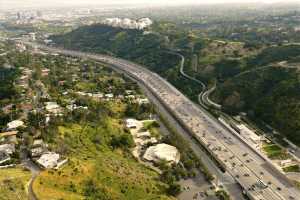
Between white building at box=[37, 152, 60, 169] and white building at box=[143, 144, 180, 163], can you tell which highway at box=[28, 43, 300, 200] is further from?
white building at box=[37, 152, 60, 169]

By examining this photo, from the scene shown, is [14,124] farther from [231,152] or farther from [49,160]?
[231,152]

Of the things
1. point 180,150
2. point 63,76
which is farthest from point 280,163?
point 63,76

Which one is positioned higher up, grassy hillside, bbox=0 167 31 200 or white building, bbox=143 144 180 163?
grassy hillside, bbox=0 167 31 200

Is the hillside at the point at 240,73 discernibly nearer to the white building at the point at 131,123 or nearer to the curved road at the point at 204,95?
the curved road at the point at 204,95

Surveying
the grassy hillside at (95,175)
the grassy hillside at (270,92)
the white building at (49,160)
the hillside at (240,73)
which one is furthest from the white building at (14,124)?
the grassy hillside at (270,92)

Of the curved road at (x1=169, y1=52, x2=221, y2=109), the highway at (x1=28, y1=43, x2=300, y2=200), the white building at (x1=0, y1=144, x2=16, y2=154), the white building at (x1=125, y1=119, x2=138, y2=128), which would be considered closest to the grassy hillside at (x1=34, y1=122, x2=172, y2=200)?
the white building at (x1=0, y1=144, x2=16, y2=154)

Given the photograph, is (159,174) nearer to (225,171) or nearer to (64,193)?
(225,171)
